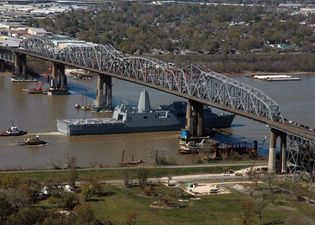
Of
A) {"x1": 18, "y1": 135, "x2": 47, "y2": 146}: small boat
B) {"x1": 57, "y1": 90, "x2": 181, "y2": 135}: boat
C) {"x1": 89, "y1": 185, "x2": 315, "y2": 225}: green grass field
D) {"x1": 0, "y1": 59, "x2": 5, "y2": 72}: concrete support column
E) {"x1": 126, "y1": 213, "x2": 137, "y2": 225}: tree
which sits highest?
{"x1": 0, "y1": 59, "x2": 5, "y2": 72}: concrete support column

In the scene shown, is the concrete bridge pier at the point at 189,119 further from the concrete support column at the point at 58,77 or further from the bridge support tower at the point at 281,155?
the concrete support column at the point at 58,77

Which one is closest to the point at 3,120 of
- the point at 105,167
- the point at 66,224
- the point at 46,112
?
the point at 46,112

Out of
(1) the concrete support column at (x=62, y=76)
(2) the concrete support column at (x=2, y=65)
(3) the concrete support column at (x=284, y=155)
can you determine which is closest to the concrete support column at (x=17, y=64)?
(2) the concrete support column at (x=2, y=65)

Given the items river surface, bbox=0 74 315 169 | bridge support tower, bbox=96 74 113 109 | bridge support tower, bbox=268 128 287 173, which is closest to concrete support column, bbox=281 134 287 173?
bridge support tower, bbox=268 128 287 173

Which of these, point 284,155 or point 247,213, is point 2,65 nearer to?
point 284,155

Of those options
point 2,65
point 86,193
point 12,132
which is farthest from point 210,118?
point 2,65

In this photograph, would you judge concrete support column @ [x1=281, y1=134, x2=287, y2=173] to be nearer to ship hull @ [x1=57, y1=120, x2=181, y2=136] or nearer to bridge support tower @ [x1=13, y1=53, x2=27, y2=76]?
ship hull @ [x1=57, y1=120, x2=181, y2=136]
